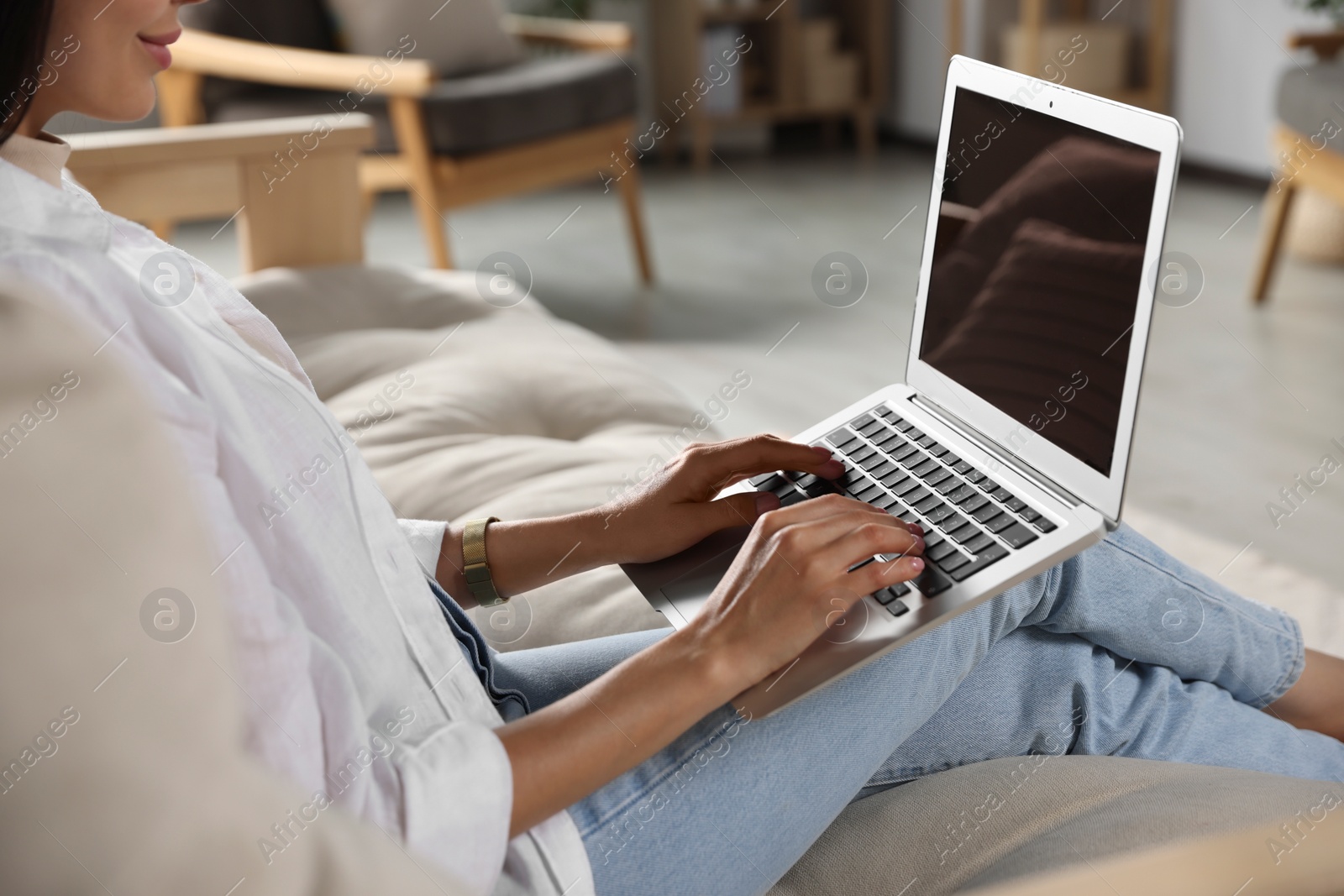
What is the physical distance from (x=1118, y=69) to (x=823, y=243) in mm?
1302

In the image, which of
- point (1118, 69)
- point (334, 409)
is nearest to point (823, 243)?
point (1118, 69)

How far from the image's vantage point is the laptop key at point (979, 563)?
689 millimetres

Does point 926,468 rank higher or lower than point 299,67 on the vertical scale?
higher

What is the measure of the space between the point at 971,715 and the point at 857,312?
7.20 feet

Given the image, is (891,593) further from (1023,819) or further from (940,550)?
(1023,819)

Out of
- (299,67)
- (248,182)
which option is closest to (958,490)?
(248,182)

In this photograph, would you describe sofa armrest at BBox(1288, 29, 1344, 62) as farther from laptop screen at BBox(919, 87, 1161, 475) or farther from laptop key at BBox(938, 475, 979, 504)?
laptop key at BBox(938, 475, 979, 504)

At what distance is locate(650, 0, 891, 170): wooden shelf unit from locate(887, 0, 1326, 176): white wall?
44cm

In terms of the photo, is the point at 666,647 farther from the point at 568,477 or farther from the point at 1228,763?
the point at 568,477

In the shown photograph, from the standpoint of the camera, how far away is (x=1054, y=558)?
685 millimetres

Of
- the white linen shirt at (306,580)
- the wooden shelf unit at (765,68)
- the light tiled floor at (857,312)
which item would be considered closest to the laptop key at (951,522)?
the white linen shirt at (306,580)

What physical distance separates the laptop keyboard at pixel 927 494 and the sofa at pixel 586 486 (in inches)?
5.7

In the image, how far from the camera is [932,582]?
2.27 feet

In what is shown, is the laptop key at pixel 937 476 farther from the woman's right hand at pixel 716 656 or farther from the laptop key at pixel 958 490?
the woman's right hand at pixel 716 656
